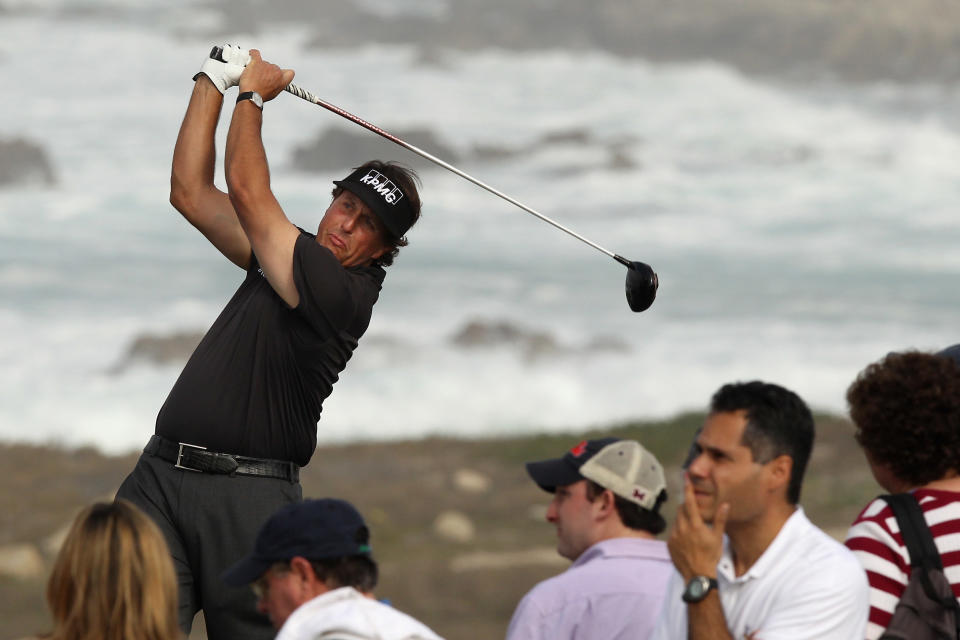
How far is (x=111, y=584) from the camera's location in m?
3.17

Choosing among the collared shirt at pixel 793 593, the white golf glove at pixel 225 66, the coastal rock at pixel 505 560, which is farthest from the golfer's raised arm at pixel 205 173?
the coastal rock at pixel 505 560

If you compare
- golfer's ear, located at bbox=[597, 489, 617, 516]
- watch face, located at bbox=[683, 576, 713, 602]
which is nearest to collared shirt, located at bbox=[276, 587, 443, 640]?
watch face, located at bbox=[683, 576, 713, 602]

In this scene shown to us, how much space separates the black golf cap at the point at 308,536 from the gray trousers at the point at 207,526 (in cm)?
93

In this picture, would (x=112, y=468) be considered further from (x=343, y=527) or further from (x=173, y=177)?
(x=343, y=527)

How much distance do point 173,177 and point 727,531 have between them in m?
2.37

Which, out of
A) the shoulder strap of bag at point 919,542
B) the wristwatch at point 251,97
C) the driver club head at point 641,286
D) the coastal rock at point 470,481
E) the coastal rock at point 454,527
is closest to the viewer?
the shoulder strap of bag at point 919,542

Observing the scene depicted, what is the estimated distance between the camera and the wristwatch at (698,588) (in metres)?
3.34

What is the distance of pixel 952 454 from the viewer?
3.77 metres

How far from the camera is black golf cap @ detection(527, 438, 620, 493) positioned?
4.21 meters

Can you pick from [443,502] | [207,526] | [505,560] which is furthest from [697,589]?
[443,502]

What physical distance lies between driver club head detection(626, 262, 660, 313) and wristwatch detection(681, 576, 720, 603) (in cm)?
195

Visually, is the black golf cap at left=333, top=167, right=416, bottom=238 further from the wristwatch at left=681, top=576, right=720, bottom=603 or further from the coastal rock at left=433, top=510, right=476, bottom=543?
the coastal rock at left=433, top=510, right=476, bottom=543

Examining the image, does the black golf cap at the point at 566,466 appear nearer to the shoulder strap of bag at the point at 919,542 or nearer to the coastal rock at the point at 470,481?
the shoulder strap of bag at the point at 919,542

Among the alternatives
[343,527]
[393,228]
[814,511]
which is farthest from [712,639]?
[814,511]
